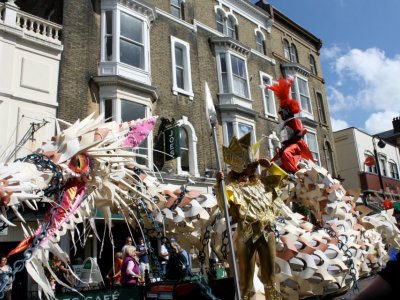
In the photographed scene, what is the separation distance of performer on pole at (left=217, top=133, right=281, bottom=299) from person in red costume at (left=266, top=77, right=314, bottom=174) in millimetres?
1973

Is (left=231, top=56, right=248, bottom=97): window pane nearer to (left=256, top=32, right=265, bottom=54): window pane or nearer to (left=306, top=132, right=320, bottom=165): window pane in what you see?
(left=256, top=32, right=265, bottom=54): window pane

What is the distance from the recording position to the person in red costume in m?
6.38

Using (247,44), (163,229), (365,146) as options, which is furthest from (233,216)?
(365,146)

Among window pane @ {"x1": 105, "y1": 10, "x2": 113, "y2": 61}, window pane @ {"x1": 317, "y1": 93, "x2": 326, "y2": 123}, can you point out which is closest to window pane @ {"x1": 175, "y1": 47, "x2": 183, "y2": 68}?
window pane @ {"x1": 105, "y1": 10, "x2": 113, "y2": 61}

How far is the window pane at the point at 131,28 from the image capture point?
1393 cm

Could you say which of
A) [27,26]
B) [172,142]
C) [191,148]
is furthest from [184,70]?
[27,26]

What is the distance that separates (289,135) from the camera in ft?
22.1

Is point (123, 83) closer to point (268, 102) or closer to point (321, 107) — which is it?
point (268, 102)

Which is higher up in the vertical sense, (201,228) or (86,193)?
(86,193)

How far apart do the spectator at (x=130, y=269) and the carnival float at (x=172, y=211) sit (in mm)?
2165

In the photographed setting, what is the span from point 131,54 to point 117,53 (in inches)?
30.0

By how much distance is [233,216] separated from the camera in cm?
422

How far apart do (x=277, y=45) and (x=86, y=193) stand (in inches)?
802

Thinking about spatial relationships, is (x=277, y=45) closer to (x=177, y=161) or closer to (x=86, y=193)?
(x=177, y=161)
